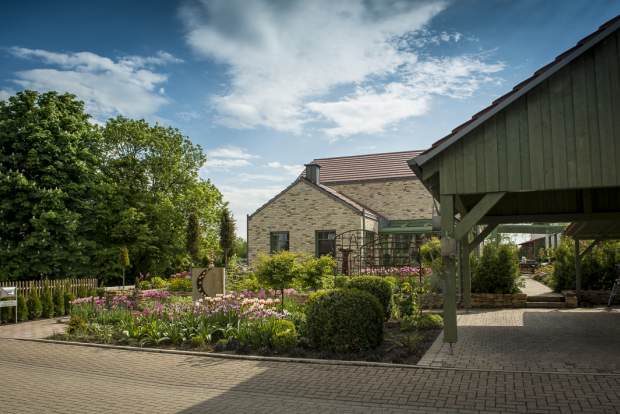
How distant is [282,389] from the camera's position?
7.25 meters

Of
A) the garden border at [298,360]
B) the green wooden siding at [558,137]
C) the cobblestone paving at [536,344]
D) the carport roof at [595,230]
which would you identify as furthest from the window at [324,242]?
the green wooden siding at [558,137]

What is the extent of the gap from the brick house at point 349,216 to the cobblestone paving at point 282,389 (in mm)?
16398

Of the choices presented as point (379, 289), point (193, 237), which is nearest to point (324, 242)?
point (193, 237)

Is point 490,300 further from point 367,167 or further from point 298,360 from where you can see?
point 367,167

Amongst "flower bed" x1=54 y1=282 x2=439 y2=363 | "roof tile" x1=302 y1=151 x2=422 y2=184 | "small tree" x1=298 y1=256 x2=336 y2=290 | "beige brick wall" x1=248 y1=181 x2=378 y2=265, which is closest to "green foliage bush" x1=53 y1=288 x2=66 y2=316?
"flower bed" x1=54 y1=282 x2=439 y2=363

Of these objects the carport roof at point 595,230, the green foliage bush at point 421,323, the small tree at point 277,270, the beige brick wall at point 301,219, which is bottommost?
the green foliage bush at point 421,323

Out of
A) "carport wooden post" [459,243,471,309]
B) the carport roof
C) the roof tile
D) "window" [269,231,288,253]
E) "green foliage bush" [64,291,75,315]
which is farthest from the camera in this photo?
the roof tile

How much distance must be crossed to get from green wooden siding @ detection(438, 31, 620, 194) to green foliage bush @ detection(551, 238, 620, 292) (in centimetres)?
1130

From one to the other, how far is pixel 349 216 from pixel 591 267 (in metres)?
13.0

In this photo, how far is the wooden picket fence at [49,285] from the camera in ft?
55.6

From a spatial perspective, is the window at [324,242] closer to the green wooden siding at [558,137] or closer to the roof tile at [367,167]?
the roof tile at [367,167]

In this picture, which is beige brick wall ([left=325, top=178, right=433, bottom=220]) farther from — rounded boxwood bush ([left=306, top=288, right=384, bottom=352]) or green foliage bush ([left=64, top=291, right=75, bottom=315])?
rounded boxwood bush ([left=306, top=288, right=384, bottom=352])

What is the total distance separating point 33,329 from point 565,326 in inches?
564

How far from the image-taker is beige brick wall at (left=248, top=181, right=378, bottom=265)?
28781 mm
